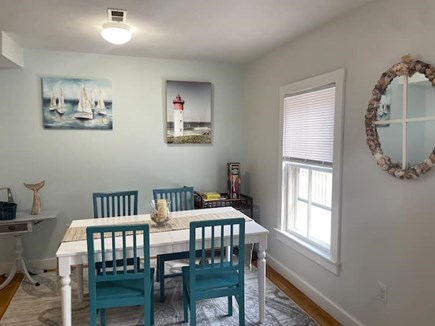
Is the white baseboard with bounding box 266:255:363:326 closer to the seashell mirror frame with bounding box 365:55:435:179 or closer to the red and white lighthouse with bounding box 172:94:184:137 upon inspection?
the seashell mirror frame with bounding box 365:55:435:179

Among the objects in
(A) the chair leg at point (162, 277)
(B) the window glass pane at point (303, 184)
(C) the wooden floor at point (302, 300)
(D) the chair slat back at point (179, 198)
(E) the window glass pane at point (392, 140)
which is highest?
A: (E) the window glass pane at point (392, 140)

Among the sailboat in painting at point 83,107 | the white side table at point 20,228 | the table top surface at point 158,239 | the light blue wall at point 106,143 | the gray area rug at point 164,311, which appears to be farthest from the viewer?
the sailboat in painting at point 83,107

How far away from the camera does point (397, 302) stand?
83.7 inches

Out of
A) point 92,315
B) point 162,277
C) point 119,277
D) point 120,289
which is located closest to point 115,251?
point 119,277

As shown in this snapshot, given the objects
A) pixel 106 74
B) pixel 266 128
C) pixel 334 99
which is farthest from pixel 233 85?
pixel 334 99

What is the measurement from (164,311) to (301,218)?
157 centimetres

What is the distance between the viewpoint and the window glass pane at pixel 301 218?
323 cm

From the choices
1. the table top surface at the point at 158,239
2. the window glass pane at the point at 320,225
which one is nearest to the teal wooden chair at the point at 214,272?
the table top surface at the point at 158,239

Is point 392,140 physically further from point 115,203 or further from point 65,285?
point 115,203

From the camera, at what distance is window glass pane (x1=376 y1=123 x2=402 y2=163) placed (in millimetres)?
2055

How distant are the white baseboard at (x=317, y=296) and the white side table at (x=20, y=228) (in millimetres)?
2433

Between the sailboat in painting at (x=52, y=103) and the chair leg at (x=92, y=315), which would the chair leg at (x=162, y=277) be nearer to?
the chair leg at (x=92, y=315)

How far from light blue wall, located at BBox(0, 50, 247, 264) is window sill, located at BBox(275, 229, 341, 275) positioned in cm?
119

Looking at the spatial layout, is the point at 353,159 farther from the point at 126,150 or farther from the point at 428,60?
the point at 126,150
